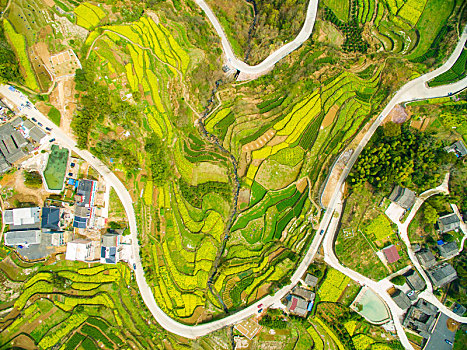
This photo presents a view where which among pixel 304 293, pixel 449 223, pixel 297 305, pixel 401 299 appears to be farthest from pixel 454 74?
pixel 297 305

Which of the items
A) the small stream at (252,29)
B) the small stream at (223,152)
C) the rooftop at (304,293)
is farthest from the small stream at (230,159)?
the rooftop at (304,293)

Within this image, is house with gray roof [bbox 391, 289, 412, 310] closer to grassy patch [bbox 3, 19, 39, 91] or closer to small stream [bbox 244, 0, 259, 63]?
small stream [bbox 244, 0, 259, 63]

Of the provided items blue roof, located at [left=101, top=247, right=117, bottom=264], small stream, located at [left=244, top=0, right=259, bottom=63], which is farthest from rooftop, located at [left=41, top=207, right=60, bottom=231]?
small stream, located at [left=244, top=0, right=259, bottom=63]

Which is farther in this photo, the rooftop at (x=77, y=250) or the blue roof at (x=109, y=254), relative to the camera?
the blue roof at (x=109, y=254)

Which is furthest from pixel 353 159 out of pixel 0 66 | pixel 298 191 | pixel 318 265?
pixel 0 66

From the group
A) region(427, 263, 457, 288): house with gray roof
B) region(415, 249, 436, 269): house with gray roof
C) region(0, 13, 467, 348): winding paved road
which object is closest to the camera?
region(0, 13, 467, 348): winding paved road

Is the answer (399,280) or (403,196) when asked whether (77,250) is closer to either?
(399,280)

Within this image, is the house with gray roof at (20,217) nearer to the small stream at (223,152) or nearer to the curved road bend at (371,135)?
the small stream at (223,152)
